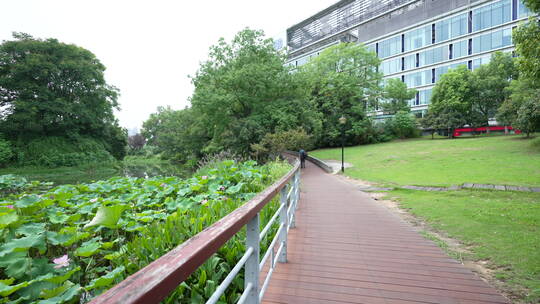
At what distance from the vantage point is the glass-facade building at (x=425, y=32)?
3641 centimetres

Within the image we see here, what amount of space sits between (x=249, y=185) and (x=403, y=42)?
48861mm

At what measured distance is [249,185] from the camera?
656 centimetres

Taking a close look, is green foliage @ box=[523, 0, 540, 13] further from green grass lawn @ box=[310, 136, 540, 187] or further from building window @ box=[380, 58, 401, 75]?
building window @ box=[380, 58, 401, 75]

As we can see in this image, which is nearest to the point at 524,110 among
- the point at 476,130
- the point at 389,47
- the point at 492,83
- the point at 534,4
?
the point at 534,4

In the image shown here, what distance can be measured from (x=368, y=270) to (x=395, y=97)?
40585mm

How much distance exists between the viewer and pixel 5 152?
91.6ft

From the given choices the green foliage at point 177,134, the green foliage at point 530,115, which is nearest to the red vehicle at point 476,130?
the green foliage at point 530,115

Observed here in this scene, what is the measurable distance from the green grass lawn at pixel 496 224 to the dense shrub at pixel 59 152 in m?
34.5

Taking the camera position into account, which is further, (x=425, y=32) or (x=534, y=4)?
(x=425, y=32)

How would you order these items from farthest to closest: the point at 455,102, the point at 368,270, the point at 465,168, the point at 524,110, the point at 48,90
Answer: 1. the point at 455,102
2. the point at 48,90
3. the point at 524,110
4. the point at 465,168
5. the point at 368,270

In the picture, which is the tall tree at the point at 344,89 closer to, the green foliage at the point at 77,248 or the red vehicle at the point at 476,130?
the red vehicle at the point at 476,130

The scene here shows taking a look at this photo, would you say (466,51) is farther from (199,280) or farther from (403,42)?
(199,280)

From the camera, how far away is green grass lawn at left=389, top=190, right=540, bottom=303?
3.34 metres

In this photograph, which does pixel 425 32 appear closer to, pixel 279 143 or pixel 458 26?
pixel 458 26
